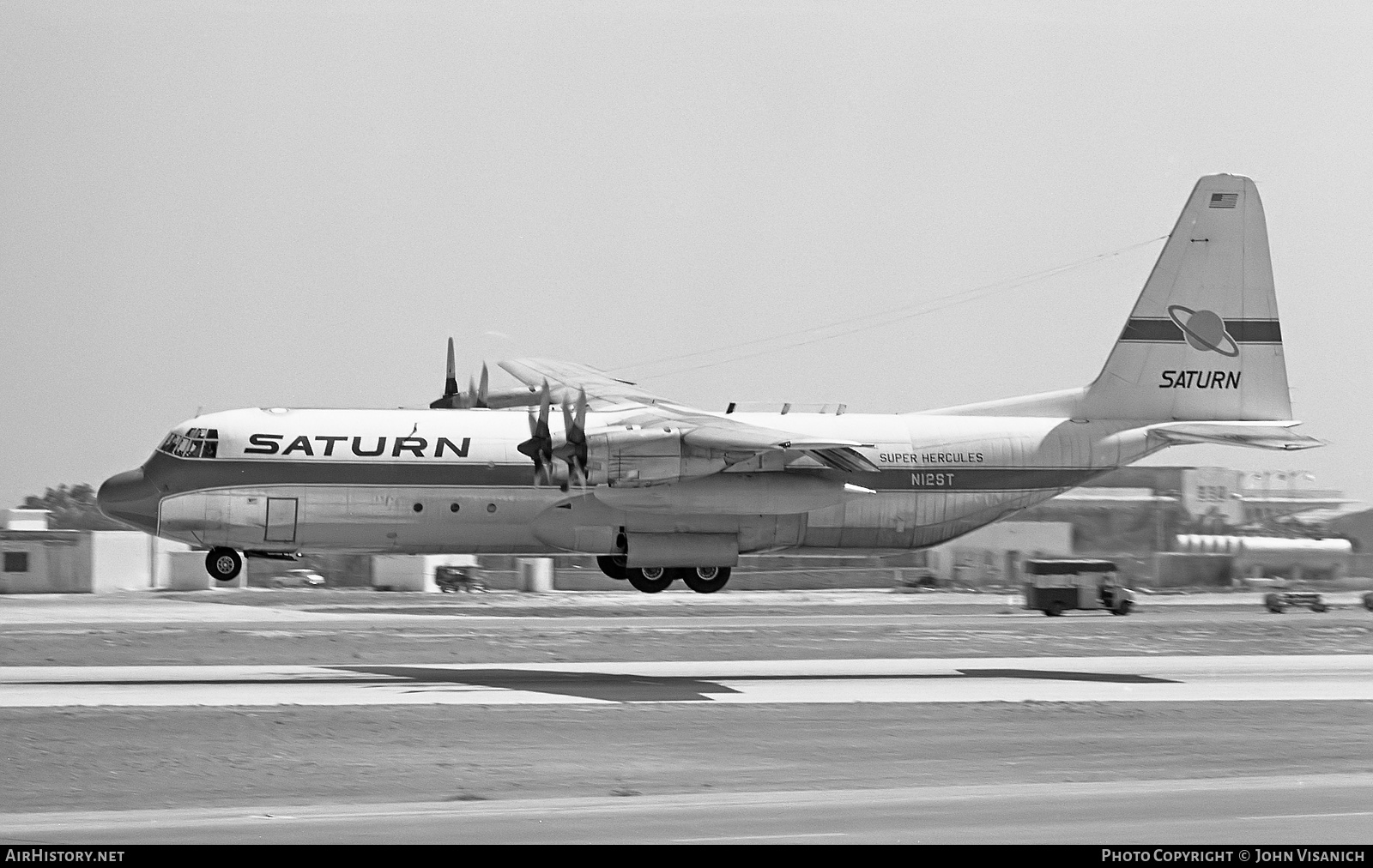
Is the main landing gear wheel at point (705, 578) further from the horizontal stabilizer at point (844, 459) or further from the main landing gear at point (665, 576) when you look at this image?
the horizontal stabilizer at point (844, 459)

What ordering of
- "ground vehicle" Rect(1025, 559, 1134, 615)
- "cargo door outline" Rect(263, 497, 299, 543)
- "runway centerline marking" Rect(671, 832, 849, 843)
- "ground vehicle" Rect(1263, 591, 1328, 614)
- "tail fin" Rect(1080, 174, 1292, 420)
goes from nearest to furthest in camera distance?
1. "runway centerline marking" Rect(671, 832, 849, 843)
2. "cargo door outline" Rect(263, 497, 299, 543)
3. "tail fin" Rect(1080, 174, 1292, 420)
4. "ground vehicle" Rect(1025, 559, 1134, 615)
5. "ground vehicle" Rect(1263, 591, 1328, 614)

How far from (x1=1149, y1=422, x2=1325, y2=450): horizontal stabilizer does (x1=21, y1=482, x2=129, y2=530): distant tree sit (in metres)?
47.6

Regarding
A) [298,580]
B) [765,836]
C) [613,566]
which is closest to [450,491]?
[613,566]

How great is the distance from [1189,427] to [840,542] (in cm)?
908

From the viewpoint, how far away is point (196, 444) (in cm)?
3469

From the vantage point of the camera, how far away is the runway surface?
48.9 ft

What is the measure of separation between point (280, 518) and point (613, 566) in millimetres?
8132

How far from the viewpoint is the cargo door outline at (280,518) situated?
34.1 metres

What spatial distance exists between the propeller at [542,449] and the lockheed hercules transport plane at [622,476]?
42 millimetres

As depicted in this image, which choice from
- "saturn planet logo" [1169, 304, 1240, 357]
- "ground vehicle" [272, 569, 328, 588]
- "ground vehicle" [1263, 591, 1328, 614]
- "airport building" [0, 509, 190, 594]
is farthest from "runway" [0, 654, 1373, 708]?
"ground vehicle" [272, 569, 328, 588]

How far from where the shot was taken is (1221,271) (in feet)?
129

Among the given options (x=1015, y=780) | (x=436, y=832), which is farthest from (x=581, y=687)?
(x=436, y=832)

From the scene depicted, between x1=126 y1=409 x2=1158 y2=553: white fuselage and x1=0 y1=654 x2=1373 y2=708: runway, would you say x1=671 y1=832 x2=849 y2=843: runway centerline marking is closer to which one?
x1=0 y1=654 x2=1373 y2=708: runway
